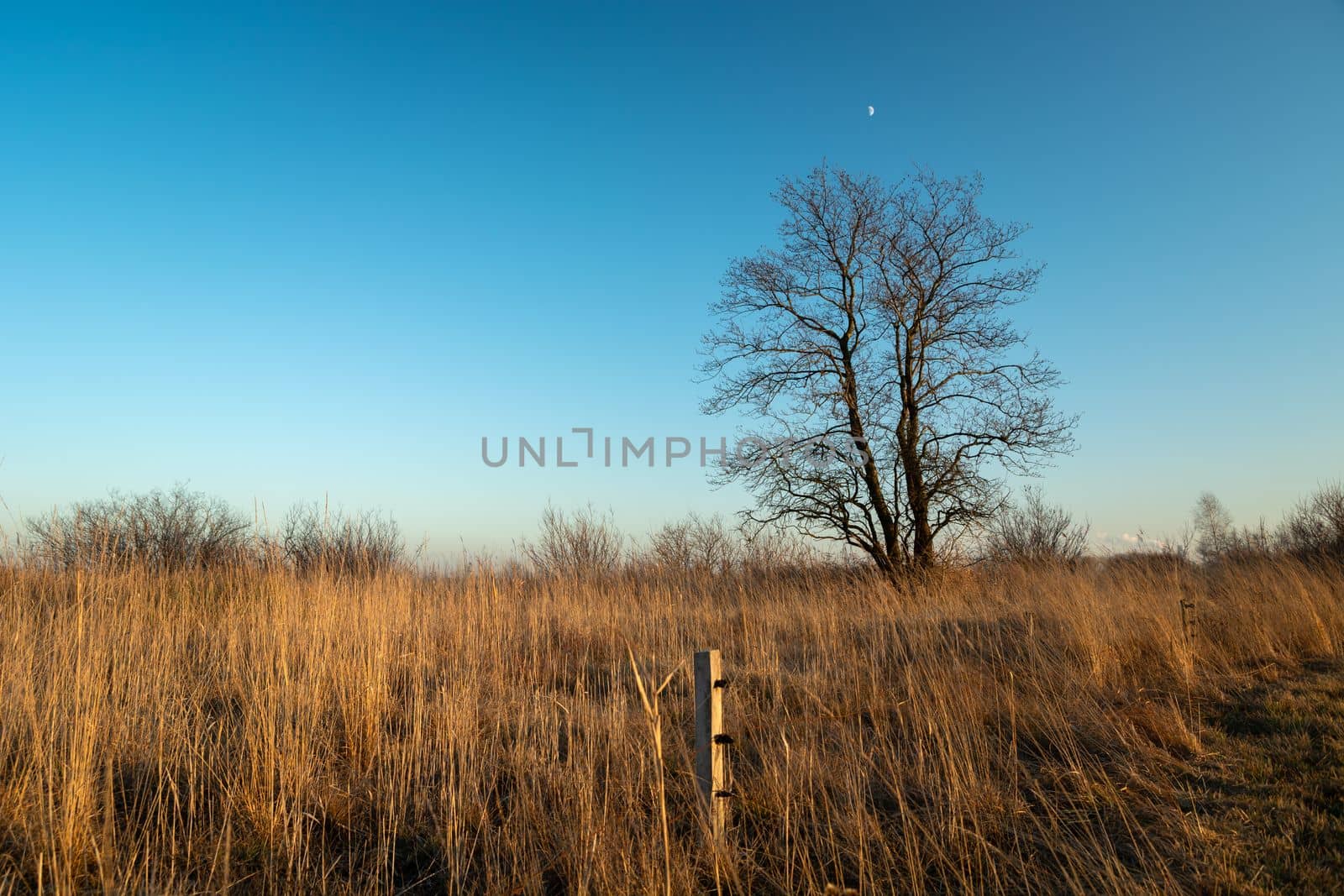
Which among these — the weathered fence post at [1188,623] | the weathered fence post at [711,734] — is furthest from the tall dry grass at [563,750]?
the weathered fence post at [711,734]

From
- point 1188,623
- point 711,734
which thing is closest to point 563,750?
point 711,734

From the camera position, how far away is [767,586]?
45.3 feet

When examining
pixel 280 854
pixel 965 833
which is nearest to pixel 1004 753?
pixel 965 833

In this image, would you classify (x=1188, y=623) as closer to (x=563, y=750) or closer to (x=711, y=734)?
(x=563, y=750)

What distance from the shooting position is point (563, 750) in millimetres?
5191

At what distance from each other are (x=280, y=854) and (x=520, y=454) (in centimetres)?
1055

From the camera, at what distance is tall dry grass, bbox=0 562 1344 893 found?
346cm

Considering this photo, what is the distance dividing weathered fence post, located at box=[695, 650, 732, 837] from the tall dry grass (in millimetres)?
337

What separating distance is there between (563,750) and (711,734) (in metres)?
2.32

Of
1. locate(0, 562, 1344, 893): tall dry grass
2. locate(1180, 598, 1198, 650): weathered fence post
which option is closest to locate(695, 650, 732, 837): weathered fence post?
locate(0, 562, 1344, 893): tall dry grass

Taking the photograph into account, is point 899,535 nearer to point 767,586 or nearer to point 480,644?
point 767,586

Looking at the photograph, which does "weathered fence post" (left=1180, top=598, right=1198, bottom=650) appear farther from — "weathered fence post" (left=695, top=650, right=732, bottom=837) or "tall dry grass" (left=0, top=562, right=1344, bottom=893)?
"weathered fence post" (left=695, top=650, right=732, bottom=837)

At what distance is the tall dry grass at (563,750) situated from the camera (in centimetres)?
346

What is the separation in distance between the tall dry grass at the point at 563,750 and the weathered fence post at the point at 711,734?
337mm
